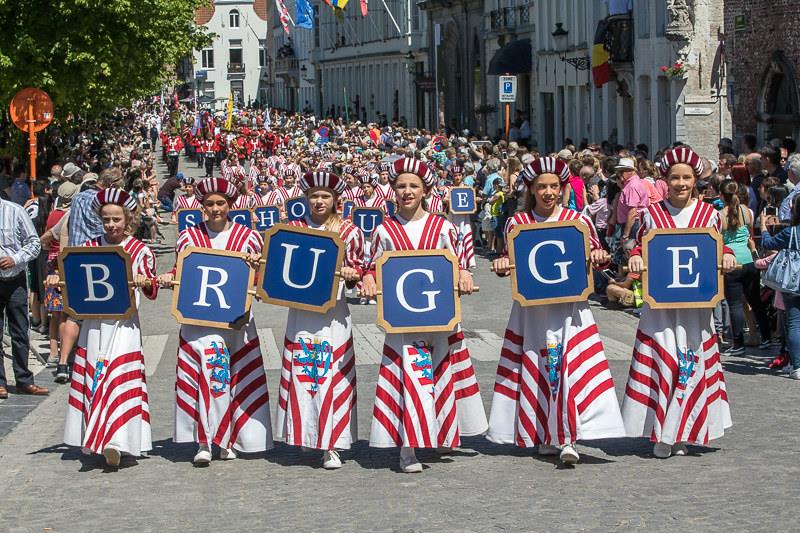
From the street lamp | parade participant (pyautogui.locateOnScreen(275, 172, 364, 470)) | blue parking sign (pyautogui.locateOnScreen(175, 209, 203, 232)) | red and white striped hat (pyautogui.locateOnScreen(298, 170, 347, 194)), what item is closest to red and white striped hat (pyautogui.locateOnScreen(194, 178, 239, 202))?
red and white striped hat (pyautogui.locateOnScreen(298, 170, 347, 194))

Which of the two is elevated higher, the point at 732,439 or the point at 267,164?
the point at 267,164

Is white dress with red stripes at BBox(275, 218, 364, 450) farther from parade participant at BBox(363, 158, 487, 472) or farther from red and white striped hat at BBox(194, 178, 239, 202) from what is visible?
red and white striped hat at BBox(194, 178, 239, 202)

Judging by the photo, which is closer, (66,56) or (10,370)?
(10,370)

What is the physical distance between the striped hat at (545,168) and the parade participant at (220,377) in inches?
67.0

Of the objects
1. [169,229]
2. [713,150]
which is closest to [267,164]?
[169,229]

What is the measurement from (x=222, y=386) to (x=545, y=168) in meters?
2.31

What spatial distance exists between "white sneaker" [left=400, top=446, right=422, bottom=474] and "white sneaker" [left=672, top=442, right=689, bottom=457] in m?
1.56

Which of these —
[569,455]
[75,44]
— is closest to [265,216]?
[75,44]

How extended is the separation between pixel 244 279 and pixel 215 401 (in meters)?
0.75

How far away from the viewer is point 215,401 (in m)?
9.75

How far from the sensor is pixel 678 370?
9633 mm

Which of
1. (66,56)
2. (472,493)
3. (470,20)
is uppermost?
(470,20)

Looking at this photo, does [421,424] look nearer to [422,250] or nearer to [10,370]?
[422,250]

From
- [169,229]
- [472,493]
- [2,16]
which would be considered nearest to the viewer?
[472,493]
